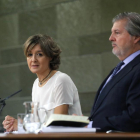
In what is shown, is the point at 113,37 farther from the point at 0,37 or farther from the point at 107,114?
the point at 0,37

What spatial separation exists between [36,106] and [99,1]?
320 cm

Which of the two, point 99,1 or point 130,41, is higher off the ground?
point 99,1

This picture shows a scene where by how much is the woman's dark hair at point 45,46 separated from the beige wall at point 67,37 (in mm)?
1596

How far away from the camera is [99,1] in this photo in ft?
15.9

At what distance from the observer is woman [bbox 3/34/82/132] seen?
9.50 ft

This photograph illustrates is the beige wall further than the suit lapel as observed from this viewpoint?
Yes

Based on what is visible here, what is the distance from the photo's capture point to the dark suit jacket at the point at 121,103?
215cm

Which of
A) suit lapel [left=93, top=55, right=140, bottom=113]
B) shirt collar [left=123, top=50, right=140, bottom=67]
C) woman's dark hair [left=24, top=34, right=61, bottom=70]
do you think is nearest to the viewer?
suit lapel [left=93, top=55, right=140, bottom=113]

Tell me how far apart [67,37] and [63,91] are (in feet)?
7.56

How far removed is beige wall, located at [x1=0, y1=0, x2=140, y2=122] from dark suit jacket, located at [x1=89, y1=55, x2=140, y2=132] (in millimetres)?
2249

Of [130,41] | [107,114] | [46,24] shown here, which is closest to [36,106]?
[107,114]

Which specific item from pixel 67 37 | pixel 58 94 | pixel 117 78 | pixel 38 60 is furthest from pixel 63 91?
pixel 67 37

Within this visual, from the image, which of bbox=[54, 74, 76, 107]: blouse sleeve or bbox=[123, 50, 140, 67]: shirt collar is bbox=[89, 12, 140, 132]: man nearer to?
bbox=[123, 50, 140, 67]: shirt collar

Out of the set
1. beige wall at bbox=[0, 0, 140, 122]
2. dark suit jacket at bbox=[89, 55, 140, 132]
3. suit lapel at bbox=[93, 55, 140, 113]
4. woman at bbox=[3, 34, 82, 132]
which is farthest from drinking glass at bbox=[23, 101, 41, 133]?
beige wall at bbox=[0, 0, 140, 122]
